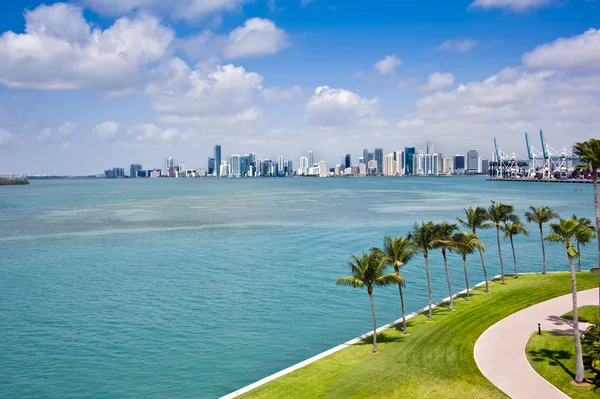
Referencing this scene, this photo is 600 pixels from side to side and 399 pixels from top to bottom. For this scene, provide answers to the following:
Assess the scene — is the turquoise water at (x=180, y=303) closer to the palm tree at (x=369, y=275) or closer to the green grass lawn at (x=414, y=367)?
the green grass lawn at (x=414, y=367)

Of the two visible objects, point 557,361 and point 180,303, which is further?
point 180,303

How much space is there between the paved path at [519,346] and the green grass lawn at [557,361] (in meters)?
0.46

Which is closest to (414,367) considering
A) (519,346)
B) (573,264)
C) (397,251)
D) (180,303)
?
(519,346)

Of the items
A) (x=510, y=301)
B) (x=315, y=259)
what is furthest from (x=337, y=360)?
(x=315, y=259)

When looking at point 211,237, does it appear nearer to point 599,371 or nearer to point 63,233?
point 63,233

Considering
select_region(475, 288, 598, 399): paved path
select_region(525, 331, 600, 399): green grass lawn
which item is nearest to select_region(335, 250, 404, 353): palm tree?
select_region(475, 288, 598, 399): paved path

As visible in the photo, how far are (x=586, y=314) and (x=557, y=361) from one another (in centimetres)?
950

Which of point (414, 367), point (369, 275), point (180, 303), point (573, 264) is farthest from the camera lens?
point (180, 303)

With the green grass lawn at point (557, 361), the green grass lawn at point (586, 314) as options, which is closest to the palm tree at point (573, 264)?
the green grass lawn at point (557, 361)

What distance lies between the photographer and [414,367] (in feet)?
91.6

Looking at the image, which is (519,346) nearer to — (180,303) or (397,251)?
(397,251)

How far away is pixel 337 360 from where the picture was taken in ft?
99.0

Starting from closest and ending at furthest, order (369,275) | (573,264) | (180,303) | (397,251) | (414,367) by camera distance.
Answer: (573,264) → (414,367) → (369,275) → (397,251) → (180,303)

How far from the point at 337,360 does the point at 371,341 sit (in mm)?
4554
